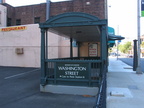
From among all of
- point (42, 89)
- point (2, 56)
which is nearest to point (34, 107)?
point (42, 89)

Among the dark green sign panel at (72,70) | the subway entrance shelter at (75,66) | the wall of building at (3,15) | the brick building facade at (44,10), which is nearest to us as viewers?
the subway entrance shelter at (75,66)

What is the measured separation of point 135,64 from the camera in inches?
508

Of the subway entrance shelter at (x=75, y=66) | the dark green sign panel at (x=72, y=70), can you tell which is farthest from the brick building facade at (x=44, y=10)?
the dark green sign panel at (x=72, y=70)

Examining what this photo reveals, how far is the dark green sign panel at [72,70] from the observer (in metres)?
6.30

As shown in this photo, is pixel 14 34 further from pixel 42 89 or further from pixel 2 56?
pixel 42 89

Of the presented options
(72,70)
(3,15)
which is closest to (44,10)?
(3,15)

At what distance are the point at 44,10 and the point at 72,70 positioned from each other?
16.6 meters

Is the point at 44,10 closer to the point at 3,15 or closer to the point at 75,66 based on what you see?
the point at 3,15

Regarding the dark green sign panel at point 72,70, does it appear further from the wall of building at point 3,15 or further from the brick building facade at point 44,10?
the wall of building at point 3,15

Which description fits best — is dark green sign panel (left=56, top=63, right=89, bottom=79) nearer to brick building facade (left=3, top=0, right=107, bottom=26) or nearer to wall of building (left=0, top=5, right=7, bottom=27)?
brick building facade (left=3, top=0, right=107, bottom=26)

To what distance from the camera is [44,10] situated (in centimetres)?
2105

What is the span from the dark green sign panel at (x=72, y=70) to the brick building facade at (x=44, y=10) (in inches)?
472

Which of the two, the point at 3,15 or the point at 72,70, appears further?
the point at 3,15

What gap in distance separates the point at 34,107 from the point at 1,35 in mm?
14237
